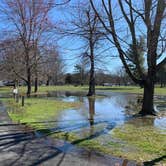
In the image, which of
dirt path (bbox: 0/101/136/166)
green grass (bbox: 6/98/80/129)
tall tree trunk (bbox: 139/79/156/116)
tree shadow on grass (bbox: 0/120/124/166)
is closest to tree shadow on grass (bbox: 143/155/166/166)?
dirt path (bbox: 0/101/136/166)

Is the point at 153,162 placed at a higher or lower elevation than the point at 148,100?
lower

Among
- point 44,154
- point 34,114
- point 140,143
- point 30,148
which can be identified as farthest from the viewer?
point 34,114

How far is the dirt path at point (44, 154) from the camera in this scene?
27.0 ft

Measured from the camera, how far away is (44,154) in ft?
29.9

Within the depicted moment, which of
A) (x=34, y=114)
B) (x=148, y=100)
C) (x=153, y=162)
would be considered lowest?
(x=153, y=162)

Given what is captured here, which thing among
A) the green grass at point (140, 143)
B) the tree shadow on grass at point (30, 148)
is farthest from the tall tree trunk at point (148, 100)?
the tree shadow on grass at point (30, 148)

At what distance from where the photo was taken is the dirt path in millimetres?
8219

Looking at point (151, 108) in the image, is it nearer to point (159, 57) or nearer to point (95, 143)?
point (159, 57)

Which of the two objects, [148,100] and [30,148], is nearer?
[30,148]

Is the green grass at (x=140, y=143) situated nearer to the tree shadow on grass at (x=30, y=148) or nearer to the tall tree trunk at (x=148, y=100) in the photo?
the tree shadow on grass at (x=30, y=148)

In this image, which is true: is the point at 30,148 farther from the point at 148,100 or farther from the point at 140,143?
the point at 148,100

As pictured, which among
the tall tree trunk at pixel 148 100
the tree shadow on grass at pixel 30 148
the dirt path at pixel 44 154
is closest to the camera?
the dirt path at pixel 44 154

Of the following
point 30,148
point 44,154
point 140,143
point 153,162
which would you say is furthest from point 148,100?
point 44,154

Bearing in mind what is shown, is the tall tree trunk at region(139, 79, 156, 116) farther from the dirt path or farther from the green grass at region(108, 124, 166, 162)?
the dirt path
